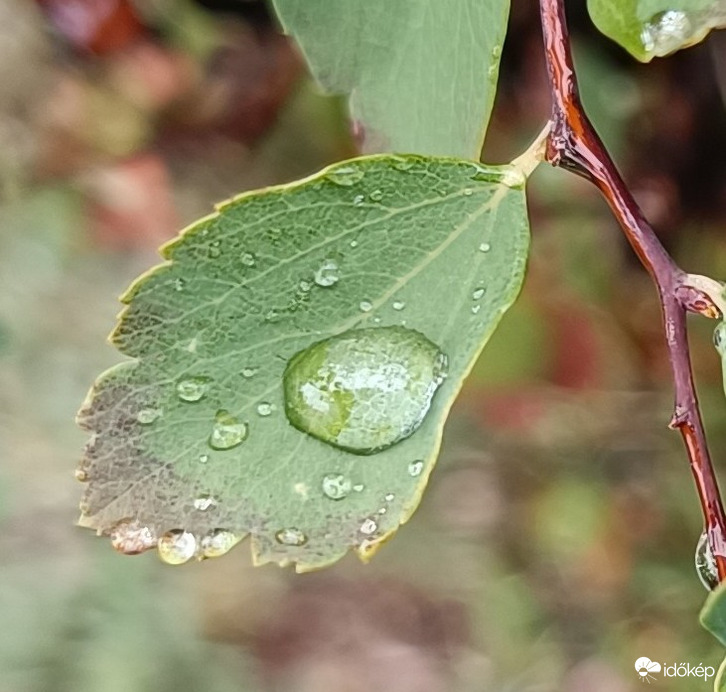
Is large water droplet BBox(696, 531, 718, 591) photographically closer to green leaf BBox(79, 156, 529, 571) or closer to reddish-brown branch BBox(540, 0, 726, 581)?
reddish-brown branch BBox(540, 0, 726, 581)

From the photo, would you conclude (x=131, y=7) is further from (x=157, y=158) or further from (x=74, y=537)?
(x=74, y=537)

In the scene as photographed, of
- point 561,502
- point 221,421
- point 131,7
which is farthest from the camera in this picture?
point 561,502

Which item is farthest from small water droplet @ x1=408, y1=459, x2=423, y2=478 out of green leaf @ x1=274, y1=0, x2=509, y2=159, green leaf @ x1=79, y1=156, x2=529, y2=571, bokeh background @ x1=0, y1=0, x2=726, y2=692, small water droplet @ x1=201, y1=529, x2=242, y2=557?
bokeh background @ x1=0, y1=0, x2=726, y2=692

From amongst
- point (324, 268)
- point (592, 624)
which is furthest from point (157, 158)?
point (592, 624)

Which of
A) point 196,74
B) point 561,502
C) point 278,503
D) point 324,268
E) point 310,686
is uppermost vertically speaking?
point 196,74

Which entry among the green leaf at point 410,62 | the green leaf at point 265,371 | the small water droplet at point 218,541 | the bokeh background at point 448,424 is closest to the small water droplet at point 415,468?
the green leaf at point 265,371

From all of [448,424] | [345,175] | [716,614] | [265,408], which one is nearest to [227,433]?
[265,408]
